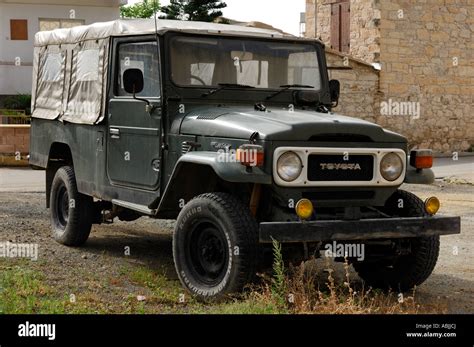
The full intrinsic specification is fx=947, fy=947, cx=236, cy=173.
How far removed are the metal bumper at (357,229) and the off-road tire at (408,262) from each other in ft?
0.91

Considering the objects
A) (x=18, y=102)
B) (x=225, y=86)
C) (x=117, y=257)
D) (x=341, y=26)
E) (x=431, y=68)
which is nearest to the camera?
(x=225, y=86)

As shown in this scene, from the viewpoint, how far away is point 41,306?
22.0ft

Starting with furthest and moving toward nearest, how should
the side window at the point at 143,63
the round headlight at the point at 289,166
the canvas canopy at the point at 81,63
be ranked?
the canvas canopy at the point at 81,63, the side window at the point at 143,63, the round headlight at the point at 289,166

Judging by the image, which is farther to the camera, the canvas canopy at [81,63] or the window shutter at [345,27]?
the window shutter at [345,27]

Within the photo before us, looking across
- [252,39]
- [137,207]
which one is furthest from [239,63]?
[137,207]

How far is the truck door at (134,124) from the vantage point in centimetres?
810

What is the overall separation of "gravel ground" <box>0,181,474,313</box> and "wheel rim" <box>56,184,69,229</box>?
25 centimetres

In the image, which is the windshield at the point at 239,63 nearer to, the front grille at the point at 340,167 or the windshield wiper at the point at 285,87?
the windshield wiper at the point at 285,87

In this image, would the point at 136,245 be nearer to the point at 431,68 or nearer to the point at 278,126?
the point at 278,126

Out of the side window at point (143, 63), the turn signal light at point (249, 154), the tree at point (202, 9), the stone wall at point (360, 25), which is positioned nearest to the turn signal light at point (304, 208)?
the turn signal light at point (249, 154)

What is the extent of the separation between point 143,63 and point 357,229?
8.55 ft

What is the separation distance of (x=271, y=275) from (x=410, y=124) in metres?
18.8

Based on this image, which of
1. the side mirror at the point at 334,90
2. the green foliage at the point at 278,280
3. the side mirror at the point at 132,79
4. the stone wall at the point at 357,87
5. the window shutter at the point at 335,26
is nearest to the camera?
the green foliage at the point at 278,280

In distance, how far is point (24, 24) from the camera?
30.5 metres
